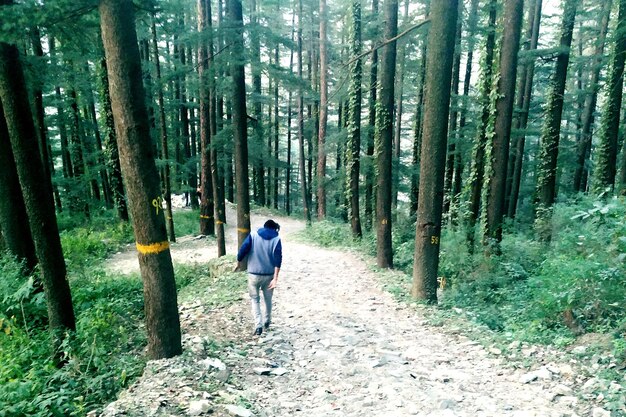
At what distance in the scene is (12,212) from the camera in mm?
8438

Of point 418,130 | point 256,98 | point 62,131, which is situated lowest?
point 418,130

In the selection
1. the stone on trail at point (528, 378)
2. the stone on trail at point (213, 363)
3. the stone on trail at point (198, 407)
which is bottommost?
the stone on trail at point (528, 378)

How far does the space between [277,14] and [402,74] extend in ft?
42.1

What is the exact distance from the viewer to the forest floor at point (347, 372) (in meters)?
4.16

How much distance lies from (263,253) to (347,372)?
258 centimetres

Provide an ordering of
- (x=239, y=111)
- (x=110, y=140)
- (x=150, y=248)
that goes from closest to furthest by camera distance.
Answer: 1. (x=150, y=248)
2. (x=239, y=111)
3. (x=110, y=140)

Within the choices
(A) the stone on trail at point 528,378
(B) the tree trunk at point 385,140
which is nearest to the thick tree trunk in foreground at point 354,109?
(B) the tree trunk at point 385,140

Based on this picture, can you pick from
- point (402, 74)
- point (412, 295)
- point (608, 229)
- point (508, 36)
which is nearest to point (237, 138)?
point (412, 295)

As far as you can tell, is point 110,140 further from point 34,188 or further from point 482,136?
point 482,136

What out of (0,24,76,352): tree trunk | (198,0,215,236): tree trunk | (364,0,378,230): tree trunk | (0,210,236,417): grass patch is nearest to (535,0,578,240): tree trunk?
(364,0,378,230): tree trunk

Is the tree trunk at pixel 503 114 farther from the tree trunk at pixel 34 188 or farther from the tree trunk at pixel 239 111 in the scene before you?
the tree trunk at pixel 34 188

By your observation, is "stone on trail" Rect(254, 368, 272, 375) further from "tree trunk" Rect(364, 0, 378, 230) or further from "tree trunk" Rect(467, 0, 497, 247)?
"tree trunk" Rect(364, 0, 378, 230)

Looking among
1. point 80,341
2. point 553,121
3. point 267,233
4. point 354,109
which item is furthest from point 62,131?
point 553,121

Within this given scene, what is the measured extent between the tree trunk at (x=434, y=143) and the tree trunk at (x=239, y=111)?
15.9 feet
